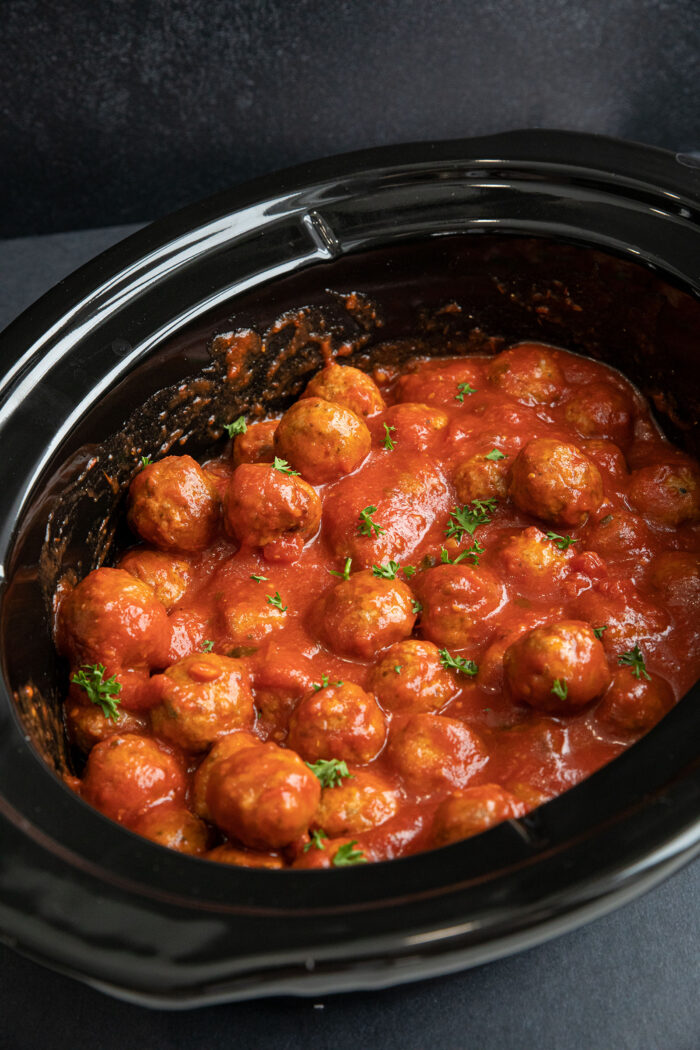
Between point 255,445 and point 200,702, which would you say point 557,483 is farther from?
point 200,702

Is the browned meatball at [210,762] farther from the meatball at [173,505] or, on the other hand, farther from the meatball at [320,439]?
the meatball at [320,439]

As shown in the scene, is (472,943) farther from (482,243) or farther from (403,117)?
(403,117)

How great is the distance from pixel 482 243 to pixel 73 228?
213 centimetres

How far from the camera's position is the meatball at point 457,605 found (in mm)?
2598

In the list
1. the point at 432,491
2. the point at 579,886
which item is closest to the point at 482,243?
the point at 432,491

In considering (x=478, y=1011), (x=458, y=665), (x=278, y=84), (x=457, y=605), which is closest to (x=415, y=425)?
(x=457, y=605)

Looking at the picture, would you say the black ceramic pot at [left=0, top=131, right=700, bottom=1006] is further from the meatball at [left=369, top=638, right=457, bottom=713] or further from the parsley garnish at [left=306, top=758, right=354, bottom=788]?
the meatball at [left=369, top=638, right=457, bottom=713]

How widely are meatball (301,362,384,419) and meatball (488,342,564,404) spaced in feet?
1.23

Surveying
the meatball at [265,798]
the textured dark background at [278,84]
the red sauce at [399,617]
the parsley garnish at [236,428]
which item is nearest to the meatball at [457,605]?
the red sauce at [399,617]

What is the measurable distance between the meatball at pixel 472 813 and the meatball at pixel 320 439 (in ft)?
3.61

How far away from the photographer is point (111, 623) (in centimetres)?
253

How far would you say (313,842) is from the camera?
216 centimetres

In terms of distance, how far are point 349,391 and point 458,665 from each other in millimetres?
1004

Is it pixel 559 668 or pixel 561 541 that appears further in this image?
pixel 561 541
